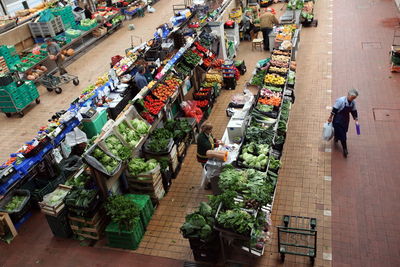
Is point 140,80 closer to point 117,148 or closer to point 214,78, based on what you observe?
point 117,148

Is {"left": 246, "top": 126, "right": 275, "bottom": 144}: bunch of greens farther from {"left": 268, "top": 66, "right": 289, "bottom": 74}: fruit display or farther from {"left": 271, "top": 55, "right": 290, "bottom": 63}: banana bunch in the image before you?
{"left": 271, "top": 55, "right": 290, "bottom": 63}: banana bunch

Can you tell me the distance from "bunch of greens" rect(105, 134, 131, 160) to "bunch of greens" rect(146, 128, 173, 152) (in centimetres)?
86

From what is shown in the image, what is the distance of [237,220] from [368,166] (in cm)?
466

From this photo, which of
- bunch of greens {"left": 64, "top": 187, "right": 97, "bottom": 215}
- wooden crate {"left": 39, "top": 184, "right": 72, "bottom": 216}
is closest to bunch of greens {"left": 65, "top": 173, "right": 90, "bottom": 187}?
bunch of greens {"left": 64, "top": 187, "right": 97, "bottom": 215}

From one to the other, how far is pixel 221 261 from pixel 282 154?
3840 mm

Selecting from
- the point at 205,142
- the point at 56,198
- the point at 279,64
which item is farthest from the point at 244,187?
the point at 279,64

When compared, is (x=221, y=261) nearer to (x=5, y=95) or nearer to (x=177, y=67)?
(x=177, y=67)

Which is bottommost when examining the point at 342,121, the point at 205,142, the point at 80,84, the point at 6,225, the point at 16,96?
the point at 80,84

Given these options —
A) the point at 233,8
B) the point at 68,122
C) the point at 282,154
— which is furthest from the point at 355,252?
the point at 233,8

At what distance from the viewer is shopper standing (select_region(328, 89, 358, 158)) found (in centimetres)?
909

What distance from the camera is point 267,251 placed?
24.0 ft

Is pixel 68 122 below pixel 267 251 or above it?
above

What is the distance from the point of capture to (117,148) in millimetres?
8219

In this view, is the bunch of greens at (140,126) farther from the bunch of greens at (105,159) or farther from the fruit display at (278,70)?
the fruit display at (278,70)
